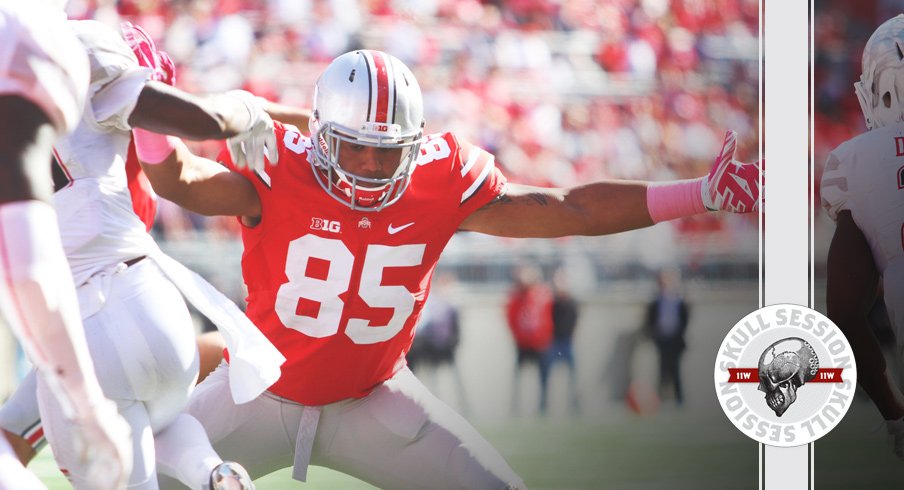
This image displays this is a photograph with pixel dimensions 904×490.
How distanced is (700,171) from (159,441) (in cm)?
137

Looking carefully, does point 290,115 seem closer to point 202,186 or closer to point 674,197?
point 202,186

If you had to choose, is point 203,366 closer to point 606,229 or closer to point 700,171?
point 606,229

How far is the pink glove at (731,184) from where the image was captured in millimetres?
2471

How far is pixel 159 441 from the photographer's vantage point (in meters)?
1.92

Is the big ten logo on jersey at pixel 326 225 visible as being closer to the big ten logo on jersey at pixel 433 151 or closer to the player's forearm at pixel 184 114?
the big ten logo on jersey at pixel 433 151

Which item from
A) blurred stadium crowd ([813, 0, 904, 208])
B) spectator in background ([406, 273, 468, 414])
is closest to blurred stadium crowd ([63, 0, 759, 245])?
blurred stadium crowd ([813, 0, 904, 208])

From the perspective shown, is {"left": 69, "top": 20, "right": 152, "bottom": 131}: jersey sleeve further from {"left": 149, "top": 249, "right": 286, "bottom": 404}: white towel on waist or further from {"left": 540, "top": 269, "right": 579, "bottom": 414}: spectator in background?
{"left": 540, "top": 269, "right": 579, "bottom": 414}: spectator in background

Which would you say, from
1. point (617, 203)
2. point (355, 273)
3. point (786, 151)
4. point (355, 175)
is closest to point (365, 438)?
point (355, 273)

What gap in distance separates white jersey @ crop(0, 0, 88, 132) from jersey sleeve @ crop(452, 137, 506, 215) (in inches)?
33.4

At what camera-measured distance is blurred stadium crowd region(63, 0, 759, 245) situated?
2494 mm

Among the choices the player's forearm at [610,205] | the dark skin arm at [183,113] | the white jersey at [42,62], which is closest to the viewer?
the white jersey at [42,62]

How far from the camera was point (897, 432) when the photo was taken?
2.67 m

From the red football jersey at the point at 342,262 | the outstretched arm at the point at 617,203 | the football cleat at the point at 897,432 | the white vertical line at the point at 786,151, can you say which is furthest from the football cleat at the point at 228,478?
the football cleat at the point at 897,432

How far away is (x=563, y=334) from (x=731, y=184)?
0.54 m
